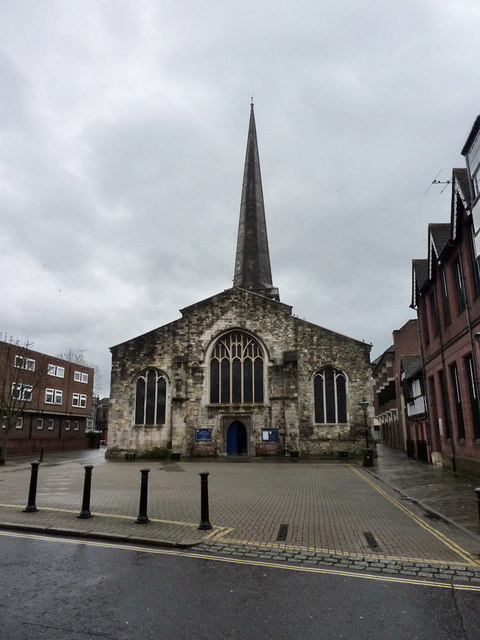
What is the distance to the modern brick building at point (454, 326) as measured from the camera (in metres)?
15.7

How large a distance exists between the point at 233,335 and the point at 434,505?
20780mm

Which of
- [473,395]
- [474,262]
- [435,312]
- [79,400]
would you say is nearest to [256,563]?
[473,395]

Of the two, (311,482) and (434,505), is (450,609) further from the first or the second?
(311,482)

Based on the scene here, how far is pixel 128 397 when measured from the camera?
30562 mm

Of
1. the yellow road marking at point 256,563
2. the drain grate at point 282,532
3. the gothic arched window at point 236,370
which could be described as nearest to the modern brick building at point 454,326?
the drain grate at point 282,532

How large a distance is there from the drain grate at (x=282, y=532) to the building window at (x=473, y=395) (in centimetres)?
1063

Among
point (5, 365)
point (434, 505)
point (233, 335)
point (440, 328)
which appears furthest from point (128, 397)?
point (434, 505)

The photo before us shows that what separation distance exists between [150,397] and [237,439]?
21.4ft

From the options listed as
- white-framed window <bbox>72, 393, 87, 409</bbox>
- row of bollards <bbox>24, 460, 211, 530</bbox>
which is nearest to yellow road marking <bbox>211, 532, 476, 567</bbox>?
row of bollards <bbox>24, 460, 211, 530</bbox>

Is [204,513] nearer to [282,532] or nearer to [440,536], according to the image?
[282,532]

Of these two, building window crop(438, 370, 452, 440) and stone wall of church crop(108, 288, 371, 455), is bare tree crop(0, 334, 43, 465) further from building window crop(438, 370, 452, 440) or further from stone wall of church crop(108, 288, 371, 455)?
building window crop(438, 370, 452, 440)

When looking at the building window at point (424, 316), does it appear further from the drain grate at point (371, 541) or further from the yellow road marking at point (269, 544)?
the yellow road marking at point (269, 544)

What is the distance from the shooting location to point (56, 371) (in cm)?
4219

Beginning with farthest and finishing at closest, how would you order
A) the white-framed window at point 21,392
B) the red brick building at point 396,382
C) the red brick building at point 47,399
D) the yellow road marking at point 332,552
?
the red brick building at point 396,382 → the red brick building at point 47,399 → the white-framed window at point 21,392 → the yellow road marking at point 332,552
